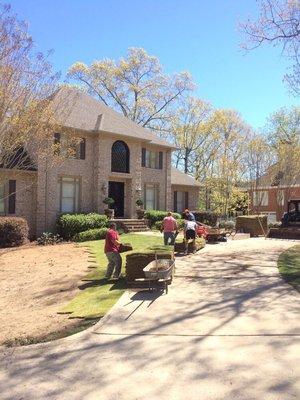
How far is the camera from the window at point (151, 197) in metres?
31.4

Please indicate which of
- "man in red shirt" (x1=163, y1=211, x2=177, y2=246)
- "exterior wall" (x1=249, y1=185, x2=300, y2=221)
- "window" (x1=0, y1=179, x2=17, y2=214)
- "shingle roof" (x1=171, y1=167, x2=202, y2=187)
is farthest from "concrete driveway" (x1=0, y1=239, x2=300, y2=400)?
"exterior wall" (x1=249, y1=185, x2=300, y2=221)

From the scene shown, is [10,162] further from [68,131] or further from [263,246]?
[263,246]

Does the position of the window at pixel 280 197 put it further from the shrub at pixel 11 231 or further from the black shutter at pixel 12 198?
the shrub at pixel 11 231

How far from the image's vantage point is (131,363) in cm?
649

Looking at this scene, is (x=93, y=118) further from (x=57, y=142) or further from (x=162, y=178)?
(x=162, y=178)

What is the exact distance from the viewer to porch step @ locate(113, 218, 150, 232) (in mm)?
26722

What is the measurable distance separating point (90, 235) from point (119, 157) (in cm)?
734

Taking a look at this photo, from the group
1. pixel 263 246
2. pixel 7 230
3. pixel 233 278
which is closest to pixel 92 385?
pixel 233 278

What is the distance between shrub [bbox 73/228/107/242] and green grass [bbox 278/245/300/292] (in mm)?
9296

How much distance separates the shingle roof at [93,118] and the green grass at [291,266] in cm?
1278


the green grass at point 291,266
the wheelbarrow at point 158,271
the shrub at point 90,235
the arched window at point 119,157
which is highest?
the arched window at point 119,157

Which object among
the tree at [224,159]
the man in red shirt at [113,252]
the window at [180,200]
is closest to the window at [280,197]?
the tree at [224,159]

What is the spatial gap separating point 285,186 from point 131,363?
3796cm

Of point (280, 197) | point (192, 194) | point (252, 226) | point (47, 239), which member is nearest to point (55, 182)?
point (47, 239)
